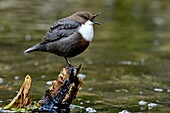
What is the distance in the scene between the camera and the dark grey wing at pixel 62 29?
657 cm

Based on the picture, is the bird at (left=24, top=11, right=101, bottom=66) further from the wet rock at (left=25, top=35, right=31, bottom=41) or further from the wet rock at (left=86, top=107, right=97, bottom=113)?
the wet rock at (left=25, top=35, right=31, bottom=41)

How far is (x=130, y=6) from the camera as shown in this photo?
2444cm

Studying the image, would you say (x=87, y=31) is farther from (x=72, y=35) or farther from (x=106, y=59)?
(x=106, y=59)

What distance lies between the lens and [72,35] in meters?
6.52

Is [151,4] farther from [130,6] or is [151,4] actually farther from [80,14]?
[80,14]

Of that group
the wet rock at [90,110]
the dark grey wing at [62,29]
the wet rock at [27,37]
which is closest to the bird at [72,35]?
the dark grey wing at [62,29]

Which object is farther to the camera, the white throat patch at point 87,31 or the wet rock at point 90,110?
the wet rock at point 90,110

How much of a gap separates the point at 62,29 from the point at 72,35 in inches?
13.0

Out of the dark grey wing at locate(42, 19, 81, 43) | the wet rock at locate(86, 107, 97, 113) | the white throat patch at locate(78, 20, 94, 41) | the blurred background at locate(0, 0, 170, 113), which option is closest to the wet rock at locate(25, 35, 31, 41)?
the blurred background at locate(0, 0, 170, 113)

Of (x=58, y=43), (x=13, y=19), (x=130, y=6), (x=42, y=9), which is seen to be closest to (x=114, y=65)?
(x=58, y=43)

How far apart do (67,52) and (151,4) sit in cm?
1926

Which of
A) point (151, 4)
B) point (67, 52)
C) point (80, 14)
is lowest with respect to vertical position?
point (151, 4)

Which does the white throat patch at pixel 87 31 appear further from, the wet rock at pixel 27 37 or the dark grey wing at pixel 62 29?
the wet rock at pixel 27 37

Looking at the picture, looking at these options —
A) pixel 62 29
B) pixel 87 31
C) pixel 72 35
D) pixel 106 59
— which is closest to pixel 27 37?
pixel 106 59
